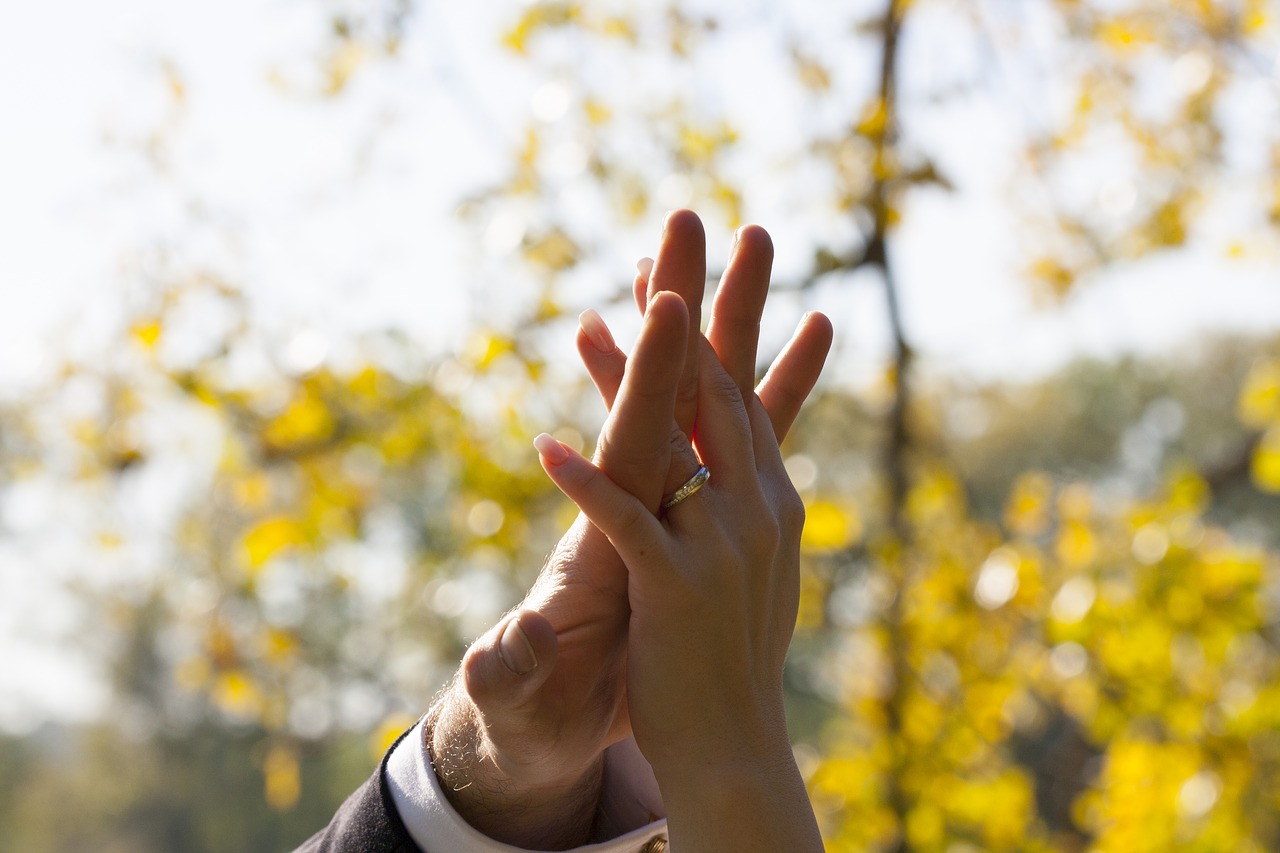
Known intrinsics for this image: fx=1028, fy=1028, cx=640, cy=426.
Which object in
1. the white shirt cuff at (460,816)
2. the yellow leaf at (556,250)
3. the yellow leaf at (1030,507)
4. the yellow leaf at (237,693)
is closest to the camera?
the white shirt cuff at (460,816)

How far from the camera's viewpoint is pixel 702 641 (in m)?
0.80

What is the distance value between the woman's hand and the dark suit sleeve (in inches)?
9.2

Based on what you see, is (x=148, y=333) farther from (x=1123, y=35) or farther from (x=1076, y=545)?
(x=1123, y=35)

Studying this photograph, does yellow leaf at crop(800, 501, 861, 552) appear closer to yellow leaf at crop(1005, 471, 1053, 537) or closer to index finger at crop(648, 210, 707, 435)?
yellow leaf at crop(1005, 471, 1053, 537)

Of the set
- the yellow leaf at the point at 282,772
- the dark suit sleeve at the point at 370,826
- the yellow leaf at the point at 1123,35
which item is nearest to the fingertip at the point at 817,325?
the dark suit sleeve at the point at 370,826

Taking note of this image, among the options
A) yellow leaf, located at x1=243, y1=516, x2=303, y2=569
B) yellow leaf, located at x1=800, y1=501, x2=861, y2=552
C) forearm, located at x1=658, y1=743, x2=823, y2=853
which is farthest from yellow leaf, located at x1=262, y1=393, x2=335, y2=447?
forearm, located at x1=658, y1=743, x2=823, y2=853

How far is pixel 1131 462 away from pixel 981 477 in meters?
3.87

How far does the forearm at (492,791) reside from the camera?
2.87ft

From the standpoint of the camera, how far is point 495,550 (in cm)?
251

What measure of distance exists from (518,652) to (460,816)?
0.21 metres

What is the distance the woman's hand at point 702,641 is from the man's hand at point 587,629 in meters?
0.01

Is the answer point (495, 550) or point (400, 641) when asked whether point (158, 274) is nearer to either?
point (495, 550)

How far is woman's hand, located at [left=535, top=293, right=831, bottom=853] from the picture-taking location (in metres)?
0.77

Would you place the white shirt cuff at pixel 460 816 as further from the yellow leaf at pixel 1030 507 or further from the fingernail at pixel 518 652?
the yellow leaf at pixel 1030 507
